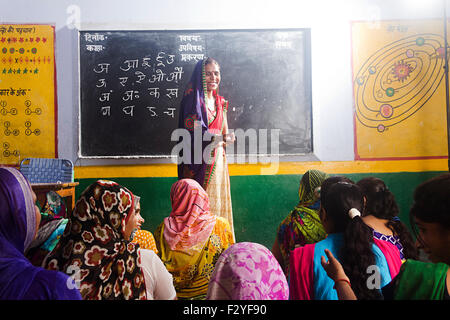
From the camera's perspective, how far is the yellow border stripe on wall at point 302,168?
3064 millimetres

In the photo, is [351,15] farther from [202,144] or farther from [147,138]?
[147,138]

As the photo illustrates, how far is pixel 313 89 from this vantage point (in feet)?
10.3

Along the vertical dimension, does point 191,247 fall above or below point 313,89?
below

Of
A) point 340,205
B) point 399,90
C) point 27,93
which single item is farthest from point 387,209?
point 27,93

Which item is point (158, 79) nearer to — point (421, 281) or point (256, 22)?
point (256, 22)

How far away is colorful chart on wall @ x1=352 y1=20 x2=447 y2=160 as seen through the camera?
3.10m

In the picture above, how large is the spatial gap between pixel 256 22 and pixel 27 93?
2.14m

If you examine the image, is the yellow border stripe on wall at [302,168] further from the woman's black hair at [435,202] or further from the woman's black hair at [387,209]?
the woman's black hair at [435,202]

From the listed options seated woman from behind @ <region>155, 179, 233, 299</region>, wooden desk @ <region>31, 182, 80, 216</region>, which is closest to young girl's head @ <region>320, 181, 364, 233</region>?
seated woman from behind @ <region>155, 179, 233, 299</region>

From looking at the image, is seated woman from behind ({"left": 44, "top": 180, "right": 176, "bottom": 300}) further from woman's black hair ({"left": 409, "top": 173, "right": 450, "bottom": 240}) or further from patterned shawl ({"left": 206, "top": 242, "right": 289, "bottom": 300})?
woman's black hair ({"left": 409, "top": 173, "right": 450, "bottom": 240})

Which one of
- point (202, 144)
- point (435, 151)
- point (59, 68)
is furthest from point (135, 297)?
point (435, 151)

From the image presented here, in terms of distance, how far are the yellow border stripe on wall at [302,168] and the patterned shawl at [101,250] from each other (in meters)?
2.01
